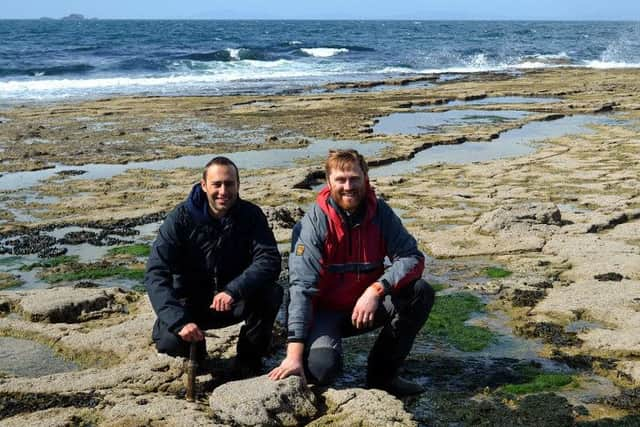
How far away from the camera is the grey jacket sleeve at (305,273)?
4.54 m

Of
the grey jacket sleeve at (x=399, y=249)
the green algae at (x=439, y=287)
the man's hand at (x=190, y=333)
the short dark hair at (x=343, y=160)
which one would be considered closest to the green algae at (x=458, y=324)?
the green algae at (x=439, y=287)

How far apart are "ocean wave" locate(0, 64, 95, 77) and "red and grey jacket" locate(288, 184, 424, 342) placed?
39.2 m

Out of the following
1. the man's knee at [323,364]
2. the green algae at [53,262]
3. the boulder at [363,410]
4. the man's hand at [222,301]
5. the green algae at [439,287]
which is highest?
the man's hand at [222,301]

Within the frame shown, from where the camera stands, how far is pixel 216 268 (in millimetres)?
4934

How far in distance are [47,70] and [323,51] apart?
1095 inches

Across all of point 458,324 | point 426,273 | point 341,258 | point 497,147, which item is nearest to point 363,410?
point 341,258

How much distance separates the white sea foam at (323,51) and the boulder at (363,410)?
186ft

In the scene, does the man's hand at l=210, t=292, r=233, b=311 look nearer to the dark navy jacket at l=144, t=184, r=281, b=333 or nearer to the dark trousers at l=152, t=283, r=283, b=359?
the dark navy jacket at l=144, t=184, r=281, b=333

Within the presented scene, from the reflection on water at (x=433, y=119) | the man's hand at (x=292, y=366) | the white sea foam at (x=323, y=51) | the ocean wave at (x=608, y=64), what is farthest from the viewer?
the white sea foam at (x=323, y=51)

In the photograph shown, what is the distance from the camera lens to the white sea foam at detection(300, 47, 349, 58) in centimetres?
6116

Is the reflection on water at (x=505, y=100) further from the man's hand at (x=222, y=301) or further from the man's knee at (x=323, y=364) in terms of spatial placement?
the man's knee at (x=323, y=364)

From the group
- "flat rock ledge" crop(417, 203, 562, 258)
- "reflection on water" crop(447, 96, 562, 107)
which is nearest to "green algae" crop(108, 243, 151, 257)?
"flat rock ledge" crop(417, 203, 562, 258)

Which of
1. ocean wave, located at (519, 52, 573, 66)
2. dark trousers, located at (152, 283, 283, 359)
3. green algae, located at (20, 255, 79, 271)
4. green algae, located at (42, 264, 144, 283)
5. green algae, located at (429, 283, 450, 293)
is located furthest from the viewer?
ocean wave, located at (519, 52, 573, 66)

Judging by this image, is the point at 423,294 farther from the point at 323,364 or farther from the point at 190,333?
the point at 190,333
